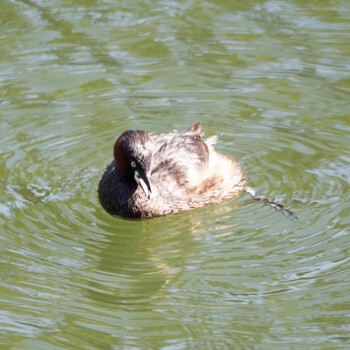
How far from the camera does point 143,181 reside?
918 centimetres

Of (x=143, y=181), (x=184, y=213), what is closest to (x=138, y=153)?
(x=143, y=181)

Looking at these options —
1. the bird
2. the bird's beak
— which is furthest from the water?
the bird's beak

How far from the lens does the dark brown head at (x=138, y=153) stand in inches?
356

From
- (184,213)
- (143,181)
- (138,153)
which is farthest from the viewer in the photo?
(184,213)

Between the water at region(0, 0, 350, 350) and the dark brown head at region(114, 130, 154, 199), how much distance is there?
19.2 inches

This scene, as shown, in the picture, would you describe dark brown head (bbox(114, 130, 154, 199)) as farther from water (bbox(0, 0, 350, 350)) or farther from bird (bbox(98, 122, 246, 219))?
water (bbox(0, 0, 350, 350))

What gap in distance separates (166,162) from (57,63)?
10.9ft

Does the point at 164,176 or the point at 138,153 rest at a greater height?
the point at 138,153

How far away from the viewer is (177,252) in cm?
870

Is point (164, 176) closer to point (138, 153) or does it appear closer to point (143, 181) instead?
point (143, 181)

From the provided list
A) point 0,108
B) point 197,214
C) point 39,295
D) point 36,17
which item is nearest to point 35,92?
point 0,108

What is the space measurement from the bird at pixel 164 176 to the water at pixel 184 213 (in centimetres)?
16

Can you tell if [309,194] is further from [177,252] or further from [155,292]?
[155,292]

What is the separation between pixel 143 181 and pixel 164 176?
0.50m
